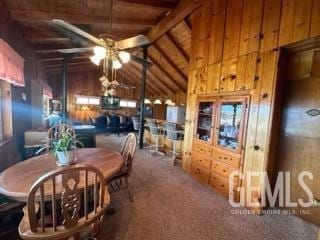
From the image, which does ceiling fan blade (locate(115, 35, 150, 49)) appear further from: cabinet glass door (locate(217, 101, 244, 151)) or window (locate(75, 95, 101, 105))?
window (locate(75, 95, 101, 105))

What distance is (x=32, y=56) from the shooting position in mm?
5027

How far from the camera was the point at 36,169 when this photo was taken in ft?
5.92

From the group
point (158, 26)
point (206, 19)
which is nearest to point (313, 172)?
point (206, 19)

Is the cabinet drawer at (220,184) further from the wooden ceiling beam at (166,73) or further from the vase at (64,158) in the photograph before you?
the wooden ceiling beam at (166,73)

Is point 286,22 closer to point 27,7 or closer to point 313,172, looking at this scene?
point 313,172

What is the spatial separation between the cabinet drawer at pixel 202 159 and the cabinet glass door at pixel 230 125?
1.33 ft

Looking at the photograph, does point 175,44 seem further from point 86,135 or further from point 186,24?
point 86,135

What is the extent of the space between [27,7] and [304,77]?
445 cm

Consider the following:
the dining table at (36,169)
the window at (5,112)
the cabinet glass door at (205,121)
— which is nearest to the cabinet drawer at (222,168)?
the cabinet glass door at (205,121)

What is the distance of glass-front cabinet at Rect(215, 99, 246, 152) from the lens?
2.78 metres

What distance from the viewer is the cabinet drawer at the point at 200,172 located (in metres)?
3.37

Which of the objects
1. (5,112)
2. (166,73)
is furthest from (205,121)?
(166,73)

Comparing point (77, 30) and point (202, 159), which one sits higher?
point (77, 30)

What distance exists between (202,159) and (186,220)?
1450mm
